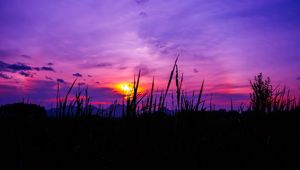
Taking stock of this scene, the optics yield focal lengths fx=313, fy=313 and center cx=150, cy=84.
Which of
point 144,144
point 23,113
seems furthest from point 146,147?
point 23,113

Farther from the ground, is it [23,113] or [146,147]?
[23,113]

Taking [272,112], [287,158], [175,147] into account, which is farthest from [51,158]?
[272,112]

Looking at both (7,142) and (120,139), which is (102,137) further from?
(7,142)

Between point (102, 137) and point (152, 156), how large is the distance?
118 centimetres

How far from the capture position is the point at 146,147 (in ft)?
13.0

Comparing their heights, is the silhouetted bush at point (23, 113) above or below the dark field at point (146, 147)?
above

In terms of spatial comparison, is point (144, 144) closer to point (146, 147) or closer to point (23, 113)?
point (146, 147)

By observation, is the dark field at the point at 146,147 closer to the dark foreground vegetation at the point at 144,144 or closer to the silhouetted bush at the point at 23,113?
the dark foreground vegetation at the point at 144,144

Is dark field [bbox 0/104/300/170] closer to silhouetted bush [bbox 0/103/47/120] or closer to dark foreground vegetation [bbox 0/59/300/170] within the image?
dark foreground vegetation [bbox 0/59/300/170]

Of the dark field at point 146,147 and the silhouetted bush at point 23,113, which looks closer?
the dark field at point 146,147

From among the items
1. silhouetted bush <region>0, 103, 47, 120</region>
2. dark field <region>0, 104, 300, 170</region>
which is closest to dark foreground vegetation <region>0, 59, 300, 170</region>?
dark field <region>0, 104, 300, 170</region>

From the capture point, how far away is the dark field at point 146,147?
11.7 ft

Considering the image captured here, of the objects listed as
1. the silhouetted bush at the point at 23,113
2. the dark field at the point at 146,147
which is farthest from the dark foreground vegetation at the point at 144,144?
the silhouetted bush at the point at 23,113

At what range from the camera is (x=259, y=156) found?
12.8 ft
